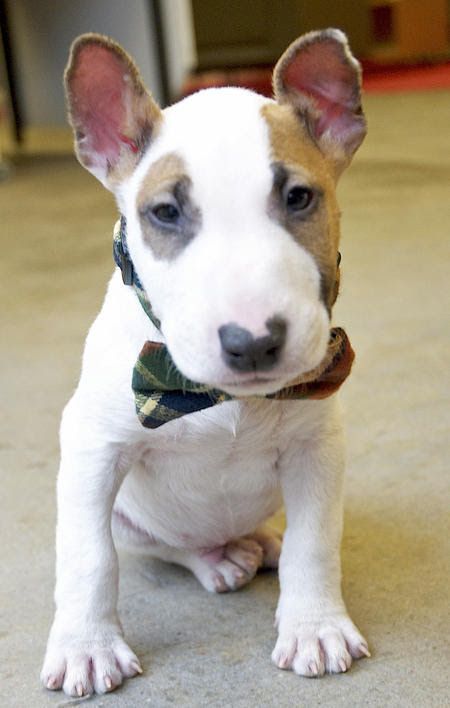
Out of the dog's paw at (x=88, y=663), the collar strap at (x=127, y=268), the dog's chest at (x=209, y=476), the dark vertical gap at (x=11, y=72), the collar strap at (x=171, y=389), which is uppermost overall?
the collar strap at (x=127, y=268)

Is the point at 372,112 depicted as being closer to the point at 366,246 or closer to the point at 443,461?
the point at 366,246

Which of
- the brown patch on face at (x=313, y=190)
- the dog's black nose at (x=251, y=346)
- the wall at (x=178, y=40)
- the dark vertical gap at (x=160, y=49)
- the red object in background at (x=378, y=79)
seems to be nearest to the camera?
the dog's black nose at (x=251, y=346)

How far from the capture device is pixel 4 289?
3990 millimetres

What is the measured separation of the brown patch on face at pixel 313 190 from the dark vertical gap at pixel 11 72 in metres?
6.07

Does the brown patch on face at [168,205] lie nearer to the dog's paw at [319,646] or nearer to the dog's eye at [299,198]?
the dog's eye at [299,198]

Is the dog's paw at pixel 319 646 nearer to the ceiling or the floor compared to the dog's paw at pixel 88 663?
nearer to the floor

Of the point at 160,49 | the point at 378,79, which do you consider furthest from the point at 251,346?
the point at 378,79

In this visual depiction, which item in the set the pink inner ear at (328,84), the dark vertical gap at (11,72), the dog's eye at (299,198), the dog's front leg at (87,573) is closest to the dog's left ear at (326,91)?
the pink inner ear at (328,84)

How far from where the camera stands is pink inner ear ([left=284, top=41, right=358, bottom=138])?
1597 mm

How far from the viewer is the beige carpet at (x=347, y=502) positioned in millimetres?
1677

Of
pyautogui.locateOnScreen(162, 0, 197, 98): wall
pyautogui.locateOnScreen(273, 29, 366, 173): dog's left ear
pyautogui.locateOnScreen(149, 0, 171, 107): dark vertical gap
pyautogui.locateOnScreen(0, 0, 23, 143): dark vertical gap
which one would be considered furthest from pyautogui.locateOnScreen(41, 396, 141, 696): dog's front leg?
pyautogui.locateOnScreen(0, 0, 23, 143): dark vertical gap

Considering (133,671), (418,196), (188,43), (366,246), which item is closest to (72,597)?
(133,671)

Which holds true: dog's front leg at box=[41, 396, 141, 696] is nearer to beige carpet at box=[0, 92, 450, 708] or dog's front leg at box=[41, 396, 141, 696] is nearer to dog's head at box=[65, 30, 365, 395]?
beige carpet at box=[0, 92, 450, 708]

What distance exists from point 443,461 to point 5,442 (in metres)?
1.00
